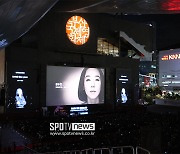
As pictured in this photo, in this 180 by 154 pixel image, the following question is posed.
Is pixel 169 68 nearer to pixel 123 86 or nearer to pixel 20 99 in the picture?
pixel 123 86

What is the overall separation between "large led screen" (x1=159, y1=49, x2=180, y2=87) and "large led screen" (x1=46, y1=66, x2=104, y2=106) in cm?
1380

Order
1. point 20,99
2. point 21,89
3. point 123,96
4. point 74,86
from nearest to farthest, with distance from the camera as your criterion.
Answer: point 20,99 → point 21,89 → point 74,86 → point 123,96

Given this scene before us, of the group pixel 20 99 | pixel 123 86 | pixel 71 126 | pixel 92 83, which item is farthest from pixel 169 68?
pixel 71 126

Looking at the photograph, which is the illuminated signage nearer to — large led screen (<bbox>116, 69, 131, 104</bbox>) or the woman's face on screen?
large led screen (<bbox>116, 69, 131, 104</bbox>)

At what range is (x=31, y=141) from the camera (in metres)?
12.0

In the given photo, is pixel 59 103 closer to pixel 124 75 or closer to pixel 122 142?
pixel 124 75

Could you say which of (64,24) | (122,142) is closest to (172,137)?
(122,142)

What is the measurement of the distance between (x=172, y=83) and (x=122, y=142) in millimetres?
25928

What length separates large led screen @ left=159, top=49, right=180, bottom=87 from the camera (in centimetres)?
3491

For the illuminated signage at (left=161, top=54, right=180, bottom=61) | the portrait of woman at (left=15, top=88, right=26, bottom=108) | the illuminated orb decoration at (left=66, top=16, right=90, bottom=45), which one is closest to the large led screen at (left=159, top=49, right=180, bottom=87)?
the illuminated signage at (left=161, top=54, right=180, bottom=61)

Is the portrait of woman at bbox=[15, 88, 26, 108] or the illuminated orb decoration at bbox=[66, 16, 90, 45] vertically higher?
the illuminated orb decoration at bbox=[66, 16, 90, 45]

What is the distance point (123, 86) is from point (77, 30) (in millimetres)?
7040

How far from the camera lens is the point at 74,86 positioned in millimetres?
22500

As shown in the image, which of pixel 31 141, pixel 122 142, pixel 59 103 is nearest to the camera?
pixel 122 142
